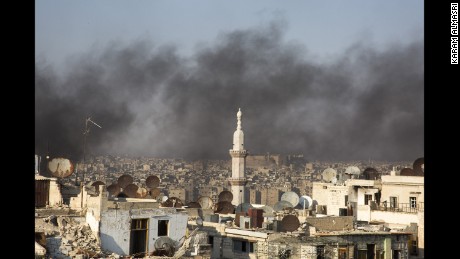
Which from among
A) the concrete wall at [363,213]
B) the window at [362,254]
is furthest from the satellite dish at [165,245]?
the concrete wall at [363,213]

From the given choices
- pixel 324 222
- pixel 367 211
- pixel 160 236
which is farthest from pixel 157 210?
pixel 367 211

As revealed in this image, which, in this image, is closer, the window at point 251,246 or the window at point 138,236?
the window at point 138,236

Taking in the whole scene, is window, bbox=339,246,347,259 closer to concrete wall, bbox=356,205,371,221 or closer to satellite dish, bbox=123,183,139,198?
concrete wall, bbox=356,205,371,221

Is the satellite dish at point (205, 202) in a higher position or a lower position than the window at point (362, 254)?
higher

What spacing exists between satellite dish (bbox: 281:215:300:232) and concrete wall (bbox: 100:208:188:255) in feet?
9.76

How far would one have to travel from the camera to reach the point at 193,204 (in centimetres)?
2714

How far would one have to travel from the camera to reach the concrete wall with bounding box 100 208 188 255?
15688mm

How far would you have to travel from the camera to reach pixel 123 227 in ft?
52.0

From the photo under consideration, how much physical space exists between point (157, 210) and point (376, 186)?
1235 cm

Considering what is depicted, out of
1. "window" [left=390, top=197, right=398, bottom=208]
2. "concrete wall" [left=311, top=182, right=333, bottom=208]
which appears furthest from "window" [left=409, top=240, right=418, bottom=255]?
"concrete wall" [left=311, top=182, right=333, bottom=208]

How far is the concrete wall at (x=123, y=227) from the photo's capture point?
51.5ft

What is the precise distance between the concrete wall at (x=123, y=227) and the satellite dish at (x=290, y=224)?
298 cm

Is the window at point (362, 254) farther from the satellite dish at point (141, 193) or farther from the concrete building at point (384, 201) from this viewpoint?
the satellite dish at point (141, 193)
